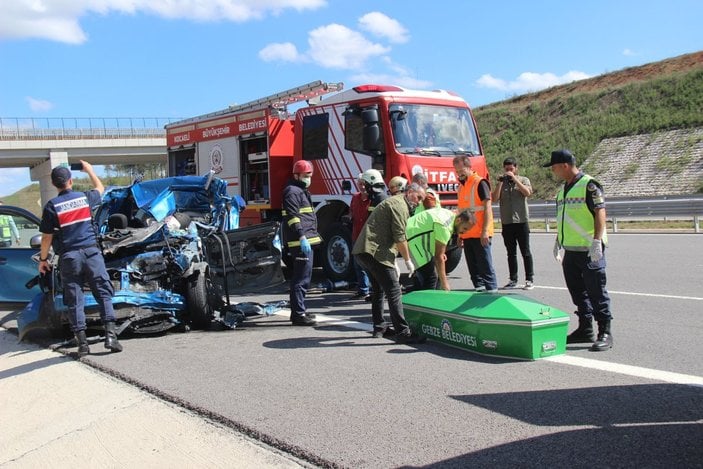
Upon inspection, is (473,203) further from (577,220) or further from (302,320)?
(302,320)

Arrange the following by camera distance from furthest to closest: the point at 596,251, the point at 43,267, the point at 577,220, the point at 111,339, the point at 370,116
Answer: the point at 370,116 → the point at 43,267 → the point at 111,339 → the point at 577,220 → the point at 596,251

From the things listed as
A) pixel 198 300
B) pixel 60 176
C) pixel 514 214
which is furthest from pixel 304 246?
pixel 514 214

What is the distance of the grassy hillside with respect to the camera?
34.2 metres

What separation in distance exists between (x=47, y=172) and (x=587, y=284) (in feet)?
167

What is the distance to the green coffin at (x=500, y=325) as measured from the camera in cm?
519

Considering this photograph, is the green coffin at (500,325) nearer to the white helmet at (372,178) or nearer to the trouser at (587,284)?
the trouser at (587,284)

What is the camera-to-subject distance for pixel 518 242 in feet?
29.5

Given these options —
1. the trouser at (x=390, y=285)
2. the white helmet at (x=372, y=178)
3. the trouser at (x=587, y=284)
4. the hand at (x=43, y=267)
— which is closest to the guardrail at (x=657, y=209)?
the white helmet at (x=372, y=178)

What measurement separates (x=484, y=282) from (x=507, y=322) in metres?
2.27

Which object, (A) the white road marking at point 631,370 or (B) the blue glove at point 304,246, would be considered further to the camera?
(B) the blue glove at point 304,246

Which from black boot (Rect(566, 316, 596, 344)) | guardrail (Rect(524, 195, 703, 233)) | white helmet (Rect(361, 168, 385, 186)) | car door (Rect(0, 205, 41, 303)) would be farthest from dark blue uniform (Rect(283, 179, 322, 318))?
guardrail (Rect(524, 195, 703, 233))

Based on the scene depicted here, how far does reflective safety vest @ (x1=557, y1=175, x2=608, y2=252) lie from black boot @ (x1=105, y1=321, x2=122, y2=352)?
4.36m

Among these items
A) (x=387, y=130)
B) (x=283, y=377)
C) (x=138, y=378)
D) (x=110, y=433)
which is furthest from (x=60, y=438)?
(x=387, y=130)

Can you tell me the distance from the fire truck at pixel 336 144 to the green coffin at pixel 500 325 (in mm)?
3463
